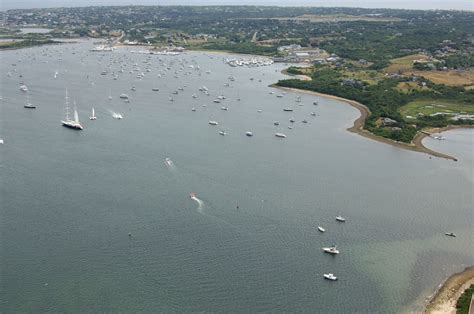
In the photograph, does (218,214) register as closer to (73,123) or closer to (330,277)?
(330,277)

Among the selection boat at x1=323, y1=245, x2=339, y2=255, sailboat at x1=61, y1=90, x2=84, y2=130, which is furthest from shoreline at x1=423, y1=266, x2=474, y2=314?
sailboat at x1=61, y1=90, x2=84, y2=130

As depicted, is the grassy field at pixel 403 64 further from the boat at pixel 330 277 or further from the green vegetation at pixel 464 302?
the boat at pixel 330 277

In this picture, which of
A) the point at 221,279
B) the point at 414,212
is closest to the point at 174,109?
the point at 414,212

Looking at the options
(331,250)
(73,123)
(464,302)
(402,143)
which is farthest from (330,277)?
(73,123)

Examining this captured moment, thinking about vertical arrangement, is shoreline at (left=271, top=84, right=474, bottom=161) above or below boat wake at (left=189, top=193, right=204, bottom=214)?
below

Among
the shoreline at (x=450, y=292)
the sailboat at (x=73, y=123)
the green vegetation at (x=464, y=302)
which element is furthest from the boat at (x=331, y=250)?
the sailboat at (x=73, y=123)

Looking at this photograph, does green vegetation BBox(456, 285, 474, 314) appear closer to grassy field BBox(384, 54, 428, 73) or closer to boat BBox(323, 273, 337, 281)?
boat BBox(323, 273, 337, 281)

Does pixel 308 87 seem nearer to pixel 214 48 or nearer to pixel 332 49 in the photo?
pixel 332 49
